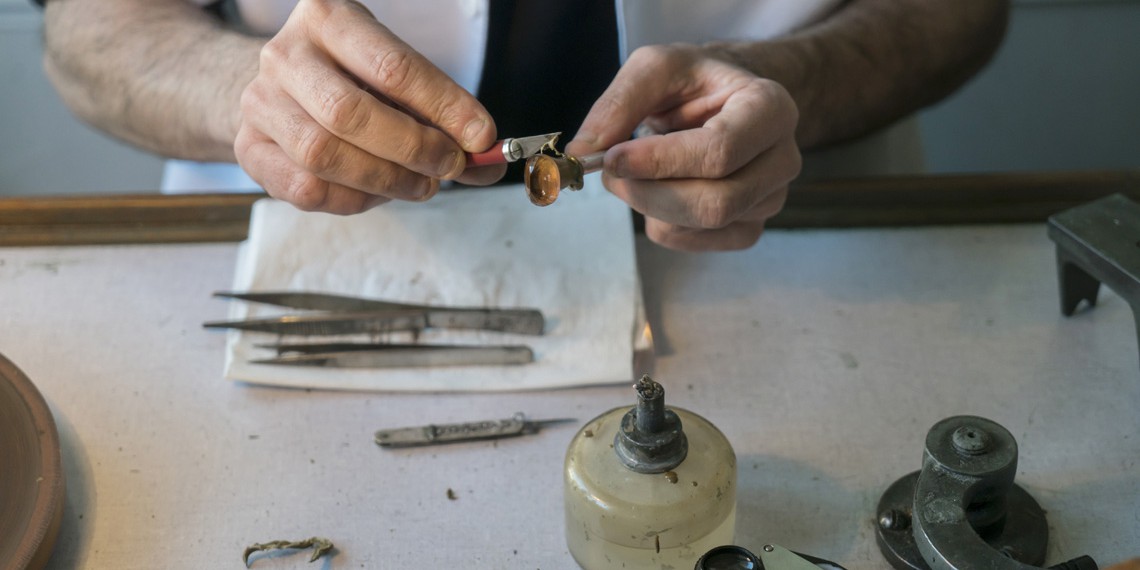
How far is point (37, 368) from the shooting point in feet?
2.74

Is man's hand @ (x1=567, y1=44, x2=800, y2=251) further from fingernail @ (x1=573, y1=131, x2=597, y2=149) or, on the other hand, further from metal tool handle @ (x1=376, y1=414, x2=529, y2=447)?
metal tool handle @ (x1=376, y1=414, x2=529, y2=447)

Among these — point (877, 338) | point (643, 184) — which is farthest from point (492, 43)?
point (877, 338)

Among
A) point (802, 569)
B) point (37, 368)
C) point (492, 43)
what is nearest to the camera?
point (802, 569)

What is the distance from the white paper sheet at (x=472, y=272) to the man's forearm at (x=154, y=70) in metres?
0.13

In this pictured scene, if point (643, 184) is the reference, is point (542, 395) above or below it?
below

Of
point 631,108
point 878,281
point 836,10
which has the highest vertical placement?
point 631,108

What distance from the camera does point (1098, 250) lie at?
77 cm

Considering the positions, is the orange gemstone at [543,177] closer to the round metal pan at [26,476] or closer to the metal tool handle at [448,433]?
the metal tool handle at [448,433]

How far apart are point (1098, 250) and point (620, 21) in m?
0.52

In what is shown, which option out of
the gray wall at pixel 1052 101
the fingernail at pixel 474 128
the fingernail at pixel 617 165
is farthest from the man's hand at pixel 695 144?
the gray wall at pixel 1052 101

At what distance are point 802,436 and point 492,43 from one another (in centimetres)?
A: 58

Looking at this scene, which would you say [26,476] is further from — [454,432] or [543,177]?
[543,177]

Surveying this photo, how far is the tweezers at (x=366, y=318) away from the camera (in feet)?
2.76

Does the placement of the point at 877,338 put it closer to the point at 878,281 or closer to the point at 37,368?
the point at 878,281
